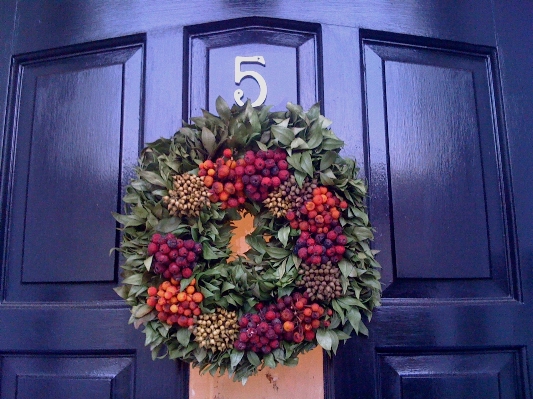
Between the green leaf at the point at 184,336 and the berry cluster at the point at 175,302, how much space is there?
16 millimetres

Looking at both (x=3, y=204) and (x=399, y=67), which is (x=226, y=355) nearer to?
(x=3, y=204)

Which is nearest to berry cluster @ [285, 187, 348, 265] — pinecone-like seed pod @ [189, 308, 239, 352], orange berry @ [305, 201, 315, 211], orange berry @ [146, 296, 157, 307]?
orange berry @ [305, 201, 315, 211]

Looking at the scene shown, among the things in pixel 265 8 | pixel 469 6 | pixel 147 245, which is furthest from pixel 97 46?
pixel 469 6

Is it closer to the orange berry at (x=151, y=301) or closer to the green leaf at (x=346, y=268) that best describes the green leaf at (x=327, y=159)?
the green leaf at (x=346, y=268)

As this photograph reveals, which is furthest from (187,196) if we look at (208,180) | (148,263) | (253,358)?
(253,358)

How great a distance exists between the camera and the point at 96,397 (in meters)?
1.33

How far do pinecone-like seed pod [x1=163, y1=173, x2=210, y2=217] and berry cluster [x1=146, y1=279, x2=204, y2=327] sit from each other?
155 millimetres

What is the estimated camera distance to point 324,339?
1.13 meters

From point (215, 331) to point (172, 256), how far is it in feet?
0.60

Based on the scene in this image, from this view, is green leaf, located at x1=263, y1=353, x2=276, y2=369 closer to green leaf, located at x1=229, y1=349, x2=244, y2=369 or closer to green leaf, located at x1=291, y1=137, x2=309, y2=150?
green leaf, located at x1=229, y1=349, x2=244, y2=369

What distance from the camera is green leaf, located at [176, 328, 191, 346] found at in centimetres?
112

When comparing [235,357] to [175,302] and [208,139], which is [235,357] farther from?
[208,139]

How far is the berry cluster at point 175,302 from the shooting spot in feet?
3.62

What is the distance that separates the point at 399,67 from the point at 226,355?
0.92m
